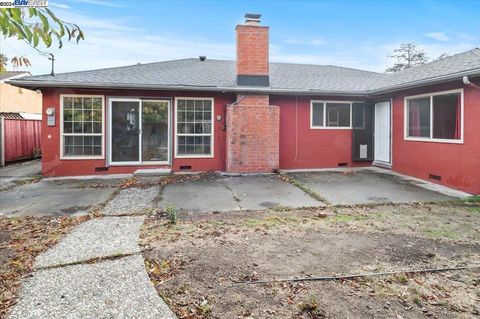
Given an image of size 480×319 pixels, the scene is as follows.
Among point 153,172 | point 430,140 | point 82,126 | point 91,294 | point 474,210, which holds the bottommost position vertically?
point 91,294

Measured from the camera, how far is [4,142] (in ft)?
41.5

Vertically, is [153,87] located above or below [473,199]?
above

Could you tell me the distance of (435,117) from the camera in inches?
340

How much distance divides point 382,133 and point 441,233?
668cm

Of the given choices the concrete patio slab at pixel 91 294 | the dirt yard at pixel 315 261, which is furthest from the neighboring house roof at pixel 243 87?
the concrete patio slab at pixel 91 294

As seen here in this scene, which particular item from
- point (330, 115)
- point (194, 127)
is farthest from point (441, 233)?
point (194, 127)

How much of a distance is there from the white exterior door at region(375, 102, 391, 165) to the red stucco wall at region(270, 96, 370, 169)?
26.5 inches

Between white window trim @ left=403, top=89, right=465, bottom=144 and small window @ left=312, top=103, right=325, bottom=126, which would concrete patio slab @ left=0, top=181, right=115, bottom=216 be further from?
white window trim @ left=403, top=89, right=465, bottom=144

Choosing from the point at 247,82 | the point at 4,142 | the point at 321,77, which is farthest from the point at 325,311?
the point at 4,142

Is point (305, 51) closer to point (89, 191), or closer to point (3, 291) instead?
point (89, 191)

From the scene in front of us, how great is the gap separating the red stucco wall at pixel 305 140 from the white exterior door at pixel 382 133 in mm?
674

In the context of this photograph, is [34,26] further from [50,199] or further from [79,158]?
[79,158]

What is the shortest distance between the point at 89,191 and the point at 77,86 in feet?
11.0

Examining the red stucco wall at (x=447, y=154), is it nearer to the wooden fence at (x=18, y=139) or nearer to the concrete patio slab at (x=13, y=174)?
the concrete patio slab at (x=13, y=174)
